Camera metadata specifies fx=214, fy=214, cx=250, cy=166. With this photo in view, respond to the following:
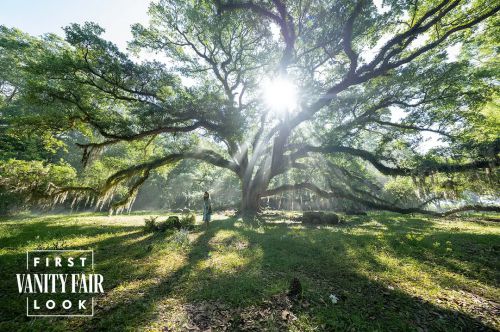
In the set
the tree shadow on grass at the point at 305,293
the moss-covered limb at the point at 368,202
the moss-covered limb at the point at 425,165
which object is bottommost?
the tree shadow on grass at the point at 305,293

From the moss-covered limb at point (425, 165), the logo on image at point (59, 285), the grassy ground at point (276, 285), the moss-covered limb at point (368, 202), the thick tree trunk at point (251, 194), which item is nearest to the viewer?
the grassy ground at point (276, 285)

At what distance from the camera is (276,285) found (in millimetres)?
4641

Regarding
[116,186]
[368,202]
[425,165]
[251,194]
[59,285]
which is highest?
[425,165]

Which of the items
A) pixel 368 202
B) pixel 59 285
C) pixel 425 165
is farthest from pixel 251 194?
→ pixel 59 285

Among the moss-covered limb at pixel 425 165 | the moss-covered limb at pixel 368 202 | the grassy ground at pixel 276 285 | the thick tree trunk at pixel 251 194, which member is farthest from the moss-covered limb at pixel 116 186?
the moss-covered limb at pixel 425 165

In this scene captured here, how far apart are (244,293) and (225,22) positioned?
12.9 meters

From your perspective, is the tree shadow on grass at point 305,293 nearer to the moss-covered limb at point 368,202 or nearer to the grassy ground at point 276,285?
the grassy ground at point 276,285

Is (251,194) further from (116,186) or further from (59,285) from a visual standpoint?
(59,285)

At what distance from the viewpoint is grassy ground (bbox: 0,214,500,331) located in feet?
11.4

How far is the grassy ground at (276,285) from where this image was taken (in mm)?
3484

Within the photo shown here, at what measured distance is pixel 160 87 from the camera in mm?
12461

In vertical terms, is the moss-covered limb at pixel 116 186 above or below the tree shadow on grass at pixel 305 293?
above

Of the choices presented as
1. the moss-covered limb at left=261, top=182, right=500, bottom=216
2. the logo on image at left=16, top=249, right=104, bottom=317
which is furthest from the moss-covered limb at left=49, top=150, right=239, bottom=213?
the logo on image at left=16, top=249, right=104, bottom=317

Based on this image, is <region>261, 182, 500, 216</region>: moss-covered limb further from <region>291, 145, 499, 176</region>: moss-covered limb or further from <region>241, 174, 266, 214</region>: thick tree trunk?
<region>291, 145, 499, 176</region>: moss-covered limb
